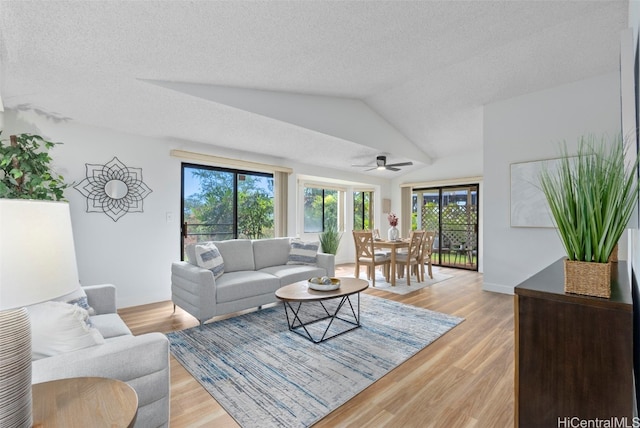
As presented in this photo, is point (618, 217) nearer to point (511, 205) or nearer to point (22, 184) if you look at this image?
point (511, 205)

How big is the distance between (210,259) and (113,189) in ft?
5.25

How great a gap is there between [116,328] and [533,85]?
209 inches

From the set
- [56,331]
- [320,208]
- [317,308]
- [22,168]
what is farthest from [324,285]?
[320,208]

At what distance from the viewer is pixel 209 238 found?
4750 millimetres

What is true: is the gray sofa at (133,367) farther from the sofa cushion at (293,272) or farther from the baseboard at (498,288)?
the baseboard at (498,288)

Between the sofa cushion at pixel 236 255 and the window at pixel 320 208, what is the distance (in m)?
2.87

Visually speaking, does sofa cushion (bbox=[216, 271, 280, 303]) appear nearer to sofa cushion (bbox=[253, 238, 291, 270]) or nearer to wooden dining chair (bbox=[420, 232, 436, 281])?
sofa cushion (bbox=[253, 238, 291, 270])

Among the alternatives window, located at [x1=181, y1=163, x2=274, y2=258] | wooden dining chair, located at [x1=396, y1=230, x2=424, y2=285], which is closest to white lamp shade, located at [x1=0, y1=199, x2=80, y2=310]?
window, located at [x1=181, y1=163, x2=274, y2=258]

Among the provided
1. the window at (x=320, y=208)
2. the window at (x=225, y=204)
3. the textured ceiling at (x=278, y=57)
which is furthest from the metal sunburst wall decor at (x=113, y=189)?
the window at (x=320, y=208)

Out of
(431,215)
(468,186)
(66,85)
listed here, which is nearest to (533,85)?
(468,186)

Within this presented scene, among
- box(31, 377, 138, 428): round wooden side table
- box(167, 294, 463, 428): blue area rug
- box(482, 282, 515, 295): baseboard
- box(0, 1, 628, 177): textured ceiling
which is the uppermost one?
box(0, 1, 628, 177): textured ceiling

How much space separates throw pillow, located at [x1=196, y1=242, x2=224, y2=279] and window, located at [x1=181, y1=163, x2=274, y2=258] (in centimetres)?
126

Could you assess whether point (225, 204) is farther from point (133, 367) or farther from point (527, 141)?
point (527, 141)

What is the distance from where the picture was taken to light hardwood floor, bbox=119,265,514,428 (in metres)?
1.72
